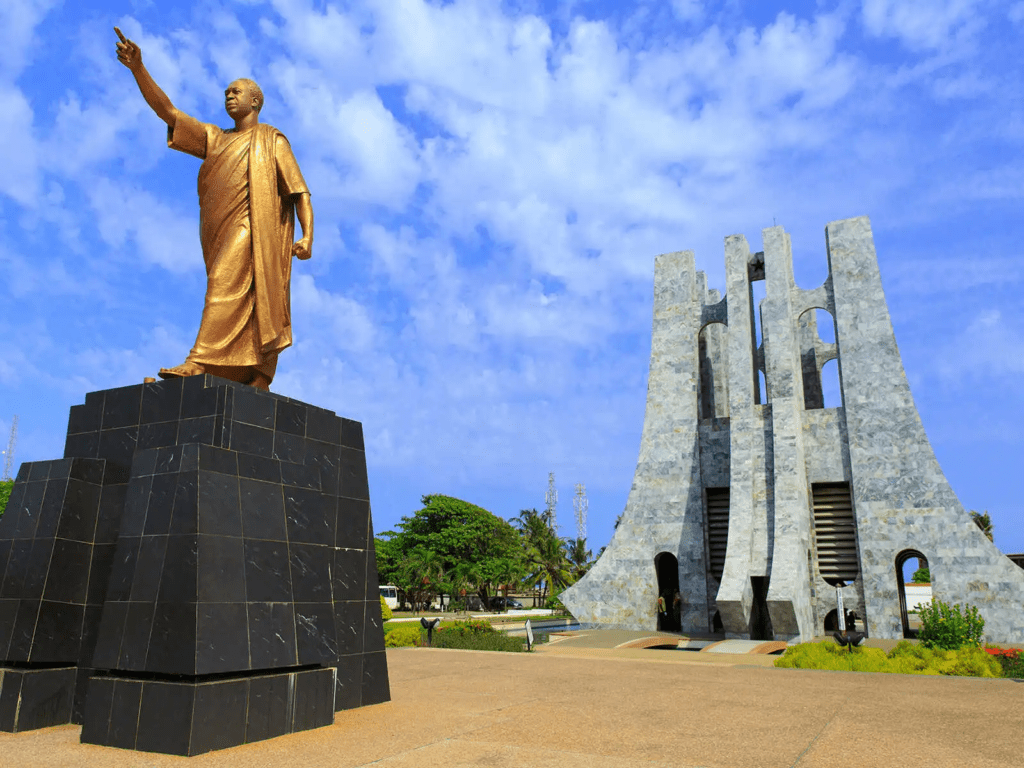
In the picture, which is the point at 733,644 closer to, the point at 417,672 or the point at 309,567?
the point at 417,672

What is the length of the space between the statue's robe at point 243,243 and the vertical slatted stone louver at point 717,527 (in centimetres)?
1908

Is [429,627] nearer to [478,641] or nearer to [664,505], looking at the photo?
[478,641]

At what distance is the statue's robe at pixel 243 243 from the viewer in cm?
876

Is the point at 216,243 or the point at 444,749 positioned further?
the point at 216,243

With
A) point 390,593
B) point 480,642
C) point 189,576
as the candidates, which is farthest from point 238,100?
point 390,593

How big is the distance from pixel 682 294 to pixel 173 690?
906 inches

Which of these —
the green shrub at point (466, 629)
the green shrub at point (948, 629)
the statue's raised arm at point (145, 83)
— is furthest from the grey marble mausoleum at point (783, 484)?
the statue's raised arm at point (145, 83)

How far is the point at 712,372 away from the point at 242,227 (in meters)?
21.8

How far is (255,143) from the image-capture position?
934cm

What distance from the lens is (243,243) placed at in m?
9.02

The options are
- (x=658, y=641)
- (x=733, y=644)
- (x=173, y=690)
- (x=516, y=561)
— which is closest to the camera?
(x=173, y=690)

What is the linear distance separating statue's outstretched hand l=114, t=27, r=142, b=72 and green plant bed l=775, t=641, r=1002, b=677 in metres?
14.2

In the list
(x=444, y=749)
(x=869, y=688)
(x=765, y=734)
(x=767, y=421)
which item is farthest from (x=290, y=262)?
(x=767, y=421)

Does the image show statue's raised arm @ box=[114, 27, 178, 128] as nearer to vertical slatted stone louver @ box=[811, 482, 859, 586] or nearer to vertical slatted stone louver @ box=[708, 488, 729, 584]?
vertical slatted stone louver @ box=[708, 488, 729, 584]
